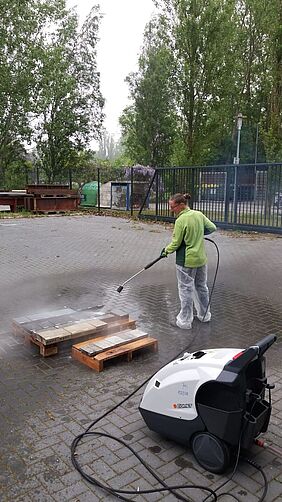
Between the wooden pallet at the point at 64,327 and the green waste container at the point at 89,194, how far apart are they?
18.3 metres

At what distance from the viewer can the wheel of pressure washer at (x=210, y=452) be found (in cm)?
262

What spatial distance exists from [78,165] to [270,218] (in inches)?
683

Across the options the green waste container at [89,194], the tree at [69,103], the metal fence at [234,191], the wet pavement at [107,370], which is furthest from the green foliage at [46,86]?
the wet pavement at [107,370]

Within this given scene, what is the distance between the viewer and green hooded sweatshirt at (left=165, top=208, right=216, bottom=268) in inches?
204

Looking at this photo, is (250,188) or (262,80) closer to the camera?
(250,188)

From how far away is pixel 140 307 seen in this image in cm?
627

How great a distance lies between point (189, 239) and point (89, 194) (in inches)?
741

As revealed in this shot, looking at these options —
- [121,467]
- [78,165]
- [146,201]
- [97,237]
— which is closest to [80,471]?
[121,467]

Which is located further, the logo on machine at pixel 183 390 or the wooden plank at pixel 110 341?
the wooden plank at pixel 110 341

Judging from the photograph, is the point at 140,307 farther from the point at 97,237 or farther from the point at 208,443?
the point at 97,237

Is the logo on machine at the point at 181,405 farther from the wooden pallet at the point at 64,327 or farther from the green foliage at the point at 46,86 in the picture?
the green foliage at the point at 46,86

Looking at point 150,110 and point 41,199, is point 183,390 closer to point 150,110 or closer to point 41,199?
point 41,199

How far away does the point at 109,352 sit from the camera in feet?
14.0

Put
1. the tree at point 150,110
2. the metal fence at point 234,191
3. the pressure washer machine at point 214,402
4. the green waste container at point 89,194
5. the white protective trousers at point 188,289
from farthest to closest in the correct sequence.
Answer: the tree at point 150,110, the green waste container at point 89,194, the metal fence at point 234,191, the white protective trousers at point 188,289, the pressure washer machine at point 214,402
